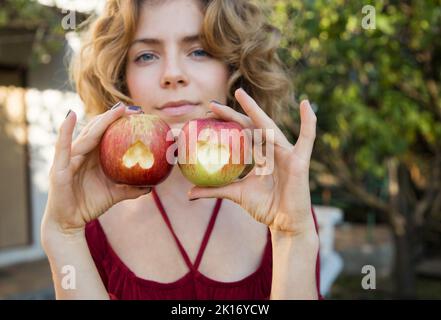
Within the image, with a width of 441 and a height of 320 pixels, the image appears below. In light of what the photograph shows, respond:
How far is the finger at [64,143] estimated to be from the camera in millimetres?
1166

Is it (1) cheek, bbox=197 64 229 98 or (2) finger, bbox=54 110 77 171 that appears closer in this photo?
(2) finger, bbox=54 110 77 171

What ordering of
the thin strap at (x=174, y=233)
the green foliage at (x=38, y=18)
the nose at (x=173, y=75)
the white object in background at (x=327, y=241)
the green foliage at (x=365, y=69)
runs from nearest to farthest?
the nose at (x=173, y=75)
the thin strap at (x=174, y=233)
the green foliage at (x=365, y=69)
the green foliage at (x=38, y=18)
the white object in background at (x=327, y=241)

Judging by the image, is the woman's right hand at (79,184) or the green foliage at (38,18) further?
the green foliage at (38,18)

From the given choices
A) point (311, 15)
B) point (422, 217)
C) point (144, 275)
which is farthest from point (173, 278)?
point (422, 217)

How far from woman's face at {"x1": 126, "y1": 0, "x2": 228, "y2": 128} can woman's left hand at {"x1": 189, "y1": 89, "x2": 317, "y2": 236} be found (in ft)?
0.47

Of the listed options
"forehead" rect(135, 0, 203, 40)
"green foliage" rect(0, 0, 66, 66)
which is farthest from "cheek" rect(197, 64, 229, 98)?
"green foliage" rect(0, 0, 66, 66)

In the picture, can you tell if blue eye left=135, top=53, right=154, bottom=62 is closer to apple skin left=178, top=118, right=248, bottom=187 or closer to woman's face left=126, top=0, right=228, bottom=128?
woman's face left=126, top=0, right=228, bottom=128

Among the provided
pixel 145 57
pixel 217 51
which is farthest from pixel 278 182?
pixel 145 57

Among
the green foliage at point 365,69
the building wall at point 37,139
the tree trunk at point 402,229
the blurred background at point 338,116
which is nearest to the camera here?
the green foliage at point 365,69

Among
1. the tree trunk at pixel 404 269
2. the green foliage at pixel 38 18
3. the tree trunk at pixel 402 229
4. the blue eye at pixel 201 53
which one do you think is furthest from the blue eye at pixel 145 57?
the tree trunk at pixel 404 269

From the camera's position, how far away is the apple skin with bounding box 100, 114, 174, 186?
4.05 feet

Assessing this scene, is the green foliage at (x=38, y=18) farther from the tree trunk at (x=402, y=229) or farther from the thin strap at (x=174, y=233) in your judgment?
the tree trunk at (x=402, y=229)

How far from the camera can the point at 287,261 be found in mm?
1199

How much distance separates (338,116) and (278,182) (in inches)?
117
